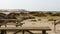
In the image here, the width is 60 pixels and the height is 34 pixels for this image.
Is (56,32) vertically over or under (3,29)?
under

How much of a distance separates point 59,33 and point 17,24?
7.69 feet

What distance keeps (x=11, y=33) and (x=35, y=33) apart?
1097 millimetres

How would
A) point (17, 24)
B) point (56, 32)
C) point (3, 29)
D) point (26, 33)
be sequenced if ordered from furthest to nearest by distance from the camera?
1. point (17, 24)
2. point (56, 32)
3. point (26, 33)
4. point (3, 29)

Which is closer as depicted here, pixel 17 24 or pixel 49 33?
pixel 49 33

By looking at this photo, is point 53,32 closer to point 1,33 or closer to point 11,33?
point 11,33

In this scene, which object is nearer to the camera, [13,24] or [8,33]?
[8,33]

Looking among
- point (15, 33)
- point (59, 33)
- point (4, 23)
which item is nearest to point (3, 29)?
point (15, 33)

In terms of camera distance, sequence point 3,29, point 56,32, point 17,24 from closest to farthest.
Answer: point 3,29
point 56,32
point 17,24

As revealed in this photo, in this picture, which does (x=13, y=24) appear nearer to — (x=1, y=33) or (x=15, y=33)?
(x=15, y=33)

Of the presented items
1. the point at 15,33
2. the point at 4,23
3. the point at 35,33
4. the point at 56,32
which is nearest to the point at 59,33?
the point at 56,32

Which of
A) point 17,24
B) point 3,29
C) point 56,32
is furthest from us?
point 17,24

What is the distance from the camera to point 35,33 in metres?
9.21

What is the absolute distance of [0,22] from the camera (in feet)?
32.0

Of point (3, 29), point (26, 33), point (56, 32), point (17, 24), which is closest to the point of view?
point (3, 29)
